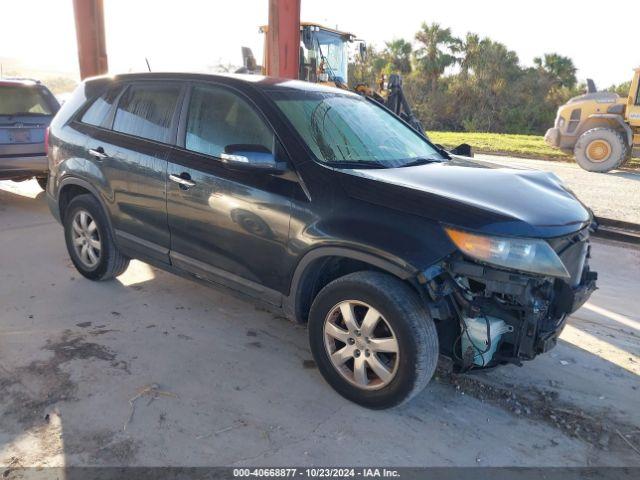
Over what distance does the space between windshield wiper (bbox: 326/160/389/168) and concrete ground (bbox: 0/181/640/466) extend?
1.33 m

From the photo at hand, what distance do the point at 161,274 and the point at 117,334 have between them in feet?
4.25

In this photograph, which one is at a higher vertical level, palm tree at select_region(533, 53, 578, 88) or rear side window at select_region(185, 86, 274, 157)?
palm tree at select_region(533, 53, 578, 88)

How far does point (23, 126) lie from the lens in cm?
732

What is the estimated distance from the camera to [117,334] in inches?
150

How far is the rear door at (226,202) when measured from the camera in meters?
3.24

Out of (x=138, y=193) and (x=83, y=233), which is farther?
(x=83, y=233)

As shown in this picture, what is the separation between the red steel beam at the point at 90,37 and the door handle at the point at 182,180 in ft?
23.7

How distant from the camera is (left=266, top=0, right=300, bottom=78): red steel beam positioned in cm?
816

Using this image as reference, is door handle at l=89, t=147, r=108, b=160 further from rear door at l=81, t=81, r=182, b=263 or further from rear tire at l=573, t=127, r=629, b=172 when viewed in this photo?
rear tire at l=573, t=127, r=629, b=172

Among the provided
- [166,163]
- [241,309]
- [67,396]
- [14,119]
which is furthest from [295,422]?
[14,119]

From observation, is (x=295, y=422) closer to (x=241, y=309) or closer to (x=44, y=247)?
(x=241, y=309)

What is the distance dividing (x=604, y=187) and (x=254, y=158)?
9676 mm

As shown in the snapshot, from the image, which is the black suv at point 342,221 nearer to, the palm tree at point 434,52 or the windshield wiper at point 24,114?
the windshield wiper at point 24,114

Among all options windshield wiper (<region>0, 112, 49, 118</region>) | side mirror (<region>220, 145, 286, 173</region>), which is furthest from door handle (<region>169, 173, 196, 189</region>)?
windshield wiper (<region>0, 112, 49, 118</region>)
